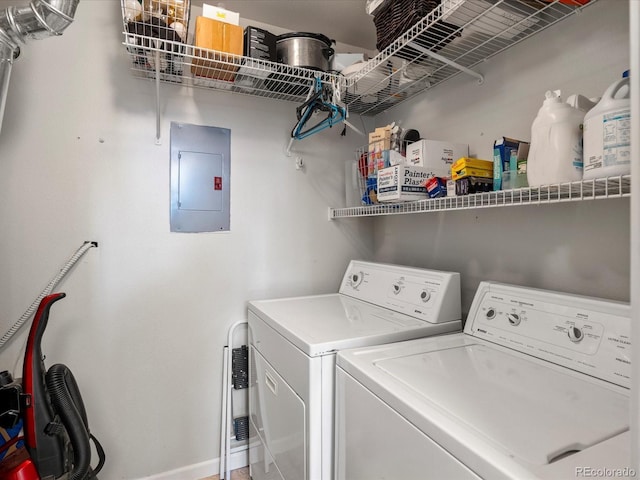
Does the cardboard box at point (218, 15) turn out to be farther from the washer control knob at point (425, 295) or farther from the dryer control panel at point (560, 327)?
the dryer control panel at point (560, 327)

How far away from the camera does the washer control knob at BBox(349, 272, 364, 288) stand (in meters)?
1.92

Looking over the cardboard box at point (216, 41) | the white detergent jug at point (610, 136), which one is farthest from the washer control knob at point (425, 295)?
the cardboard box at point (216, 41)

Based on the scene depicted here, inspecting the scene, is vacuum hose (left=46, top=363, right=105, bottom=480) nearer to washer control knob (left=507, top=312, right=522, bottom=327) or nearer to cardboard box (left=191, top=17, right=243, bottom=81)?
cardboard box (left=191, top=17, right=243, bottom=81)

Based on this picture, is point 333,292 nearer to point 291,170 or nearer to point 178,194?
point 291,170

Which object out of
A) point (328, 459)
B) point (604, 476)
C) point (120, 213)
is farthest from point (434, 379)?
point (120, 213)

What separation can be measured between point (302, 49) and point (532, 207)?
49.5 inches

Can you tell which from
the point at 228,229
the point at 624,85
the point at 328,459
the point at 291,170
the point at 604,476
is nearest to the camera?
the point at 604,476

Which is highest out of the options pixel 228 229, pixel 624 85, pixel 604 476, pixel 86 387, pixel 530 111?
pixel 530 111

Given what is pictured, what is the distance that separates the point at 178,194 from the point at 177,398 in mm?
Answer: 1084

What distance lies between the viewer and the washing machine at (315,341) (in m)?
1.15

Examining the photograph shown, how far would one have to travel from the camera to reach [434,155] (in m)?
1.50

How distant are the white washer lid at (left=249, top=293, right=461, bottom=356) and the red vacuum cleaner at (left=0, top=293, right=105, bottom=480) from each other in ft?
2.66

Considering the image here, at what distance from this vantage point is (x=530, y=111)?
1.33 m

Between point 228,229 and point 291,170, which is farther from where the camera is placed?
point 291,170
